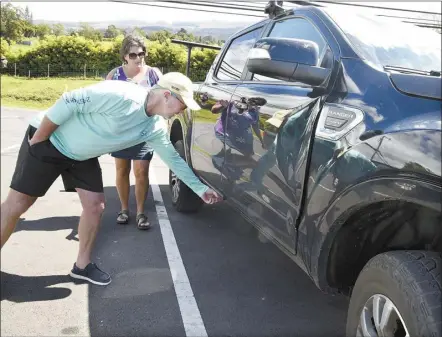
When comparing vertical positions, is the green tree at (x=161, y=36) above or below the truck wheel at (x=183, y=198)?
above

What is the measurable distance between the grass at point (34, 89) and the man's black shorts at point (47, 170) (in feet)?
0.90

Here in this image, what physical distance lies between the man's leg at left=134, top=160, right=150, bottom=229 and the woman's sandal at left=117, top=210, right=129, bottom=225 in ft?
0.32

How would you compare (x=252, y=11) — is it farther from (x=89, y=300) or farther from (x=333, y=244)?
(x=89, y=300)

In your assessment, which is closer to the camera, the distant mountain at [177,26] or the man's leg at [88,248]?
the distant mountain at [177,26]

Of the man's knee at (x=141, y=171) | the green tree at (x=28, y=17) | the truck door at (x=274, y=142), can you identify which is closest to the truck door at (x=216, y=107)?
the truck door at (x=274, y=142)

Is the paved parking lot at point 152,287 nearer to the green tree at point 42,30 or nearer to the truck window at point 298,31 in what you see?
the green tree at point 42,30

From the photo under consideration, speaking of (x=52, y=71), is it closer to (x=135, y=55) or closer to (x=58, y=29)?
(x=58, y=29)

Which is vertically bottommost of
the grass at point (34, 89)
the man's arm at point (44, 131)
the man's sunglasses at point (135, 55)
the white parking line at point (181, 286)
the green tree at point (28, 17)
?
the white parking line at point (181, 286)

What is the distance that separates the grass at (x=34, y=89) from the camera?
159cm

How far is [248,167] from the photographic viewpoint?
268 cm

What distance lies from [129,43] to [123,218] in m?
2.18

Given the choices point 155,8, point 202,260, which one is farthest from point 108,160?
point 155,8

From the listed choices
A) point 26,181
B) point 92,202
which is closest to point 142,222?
point 92,202

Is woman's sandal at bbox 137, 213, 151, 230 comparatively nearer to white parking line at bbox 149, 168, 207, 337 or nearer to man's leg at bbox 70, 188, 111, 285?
white parking line at bbox 149, 168, 207, 337
